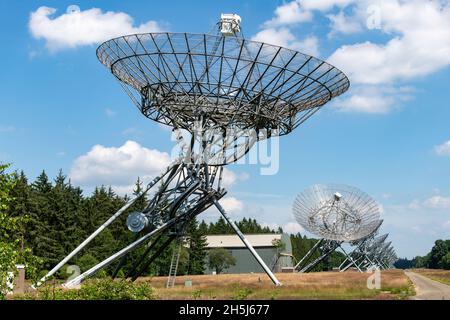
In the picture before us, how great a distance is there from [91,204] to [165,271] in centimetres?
1901

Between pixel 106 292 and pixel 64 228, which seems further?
pixel 64 228

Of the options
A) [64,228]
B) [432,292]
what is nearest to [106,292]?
[432,292]

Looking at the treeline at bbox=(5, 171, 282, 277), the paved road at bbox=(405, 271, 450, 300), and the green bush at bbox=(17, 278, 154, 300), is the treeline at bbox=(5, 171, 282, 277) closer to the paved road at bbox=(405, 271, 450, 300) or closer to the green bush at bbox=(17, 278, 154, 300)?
Answer: the paved road at bbox=(405, 271, 450, 300)

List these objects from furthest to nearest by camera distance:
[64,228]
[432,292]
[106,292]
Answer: [64,228] → [432,292] → [106,292]

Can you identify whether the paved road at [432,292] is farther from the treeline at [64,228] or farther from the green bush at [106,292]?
the treeline at [64,228]

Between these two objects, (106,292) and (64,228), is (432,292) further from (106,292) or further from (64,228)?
(64,228)

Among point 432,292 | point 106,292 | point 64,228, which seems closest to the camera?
point 106,292

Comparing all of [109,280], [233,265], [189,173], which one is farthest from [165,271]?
[109,280]

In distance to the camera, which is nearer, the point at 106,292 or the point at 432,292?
the point at 106,292

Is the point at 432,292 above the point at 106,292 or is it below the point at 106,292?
below
